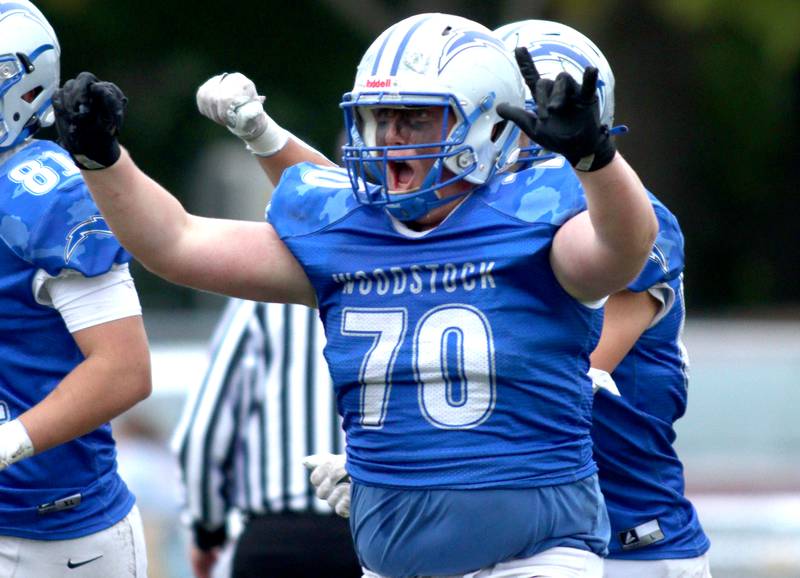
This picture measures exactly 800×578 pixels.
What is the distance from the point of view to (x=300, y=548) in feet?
15.4

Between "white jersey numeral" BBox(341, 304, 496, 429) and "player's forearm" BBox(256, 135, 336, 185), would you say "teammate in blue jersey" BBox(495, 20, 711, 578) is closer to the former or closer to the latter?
"player's forearm" BBox(256, 135, 336, 185)

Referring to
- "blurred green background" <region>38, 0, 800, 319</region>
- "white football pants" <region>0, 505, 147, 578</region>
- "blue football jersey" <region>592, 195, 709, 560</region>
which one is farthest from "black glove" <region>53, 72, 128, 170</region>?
"blurred green background" <region>38, 0, 800, 319</region>

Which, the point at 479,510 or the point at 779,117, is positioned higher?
the point at 479,510

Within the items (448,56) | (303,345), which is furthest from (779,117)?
(448,56)

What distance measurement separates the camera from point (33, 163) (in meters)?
3.74

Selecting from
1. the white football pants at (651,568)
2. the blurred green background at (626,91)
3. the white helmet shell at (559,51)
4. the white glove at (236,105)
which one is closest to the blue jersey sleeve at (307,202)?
the white glove at (236,105)

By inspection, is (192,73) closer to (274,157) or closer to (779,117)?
(779,117)

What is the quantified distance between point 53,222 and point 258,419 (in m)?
1.39

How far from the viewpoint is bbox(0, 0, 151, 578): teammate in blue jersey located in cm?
361

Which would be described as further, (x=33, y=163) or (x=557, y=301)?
(x=33, y=163)

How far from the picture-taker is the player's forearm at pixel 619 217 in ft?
9.63

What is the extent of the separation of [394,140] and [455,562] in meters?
0.84

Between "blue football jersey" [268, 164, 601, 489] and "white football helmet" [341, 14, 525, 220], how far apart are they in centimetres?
8

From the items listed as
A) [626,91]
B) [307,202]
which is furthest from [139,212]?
[626,91]
